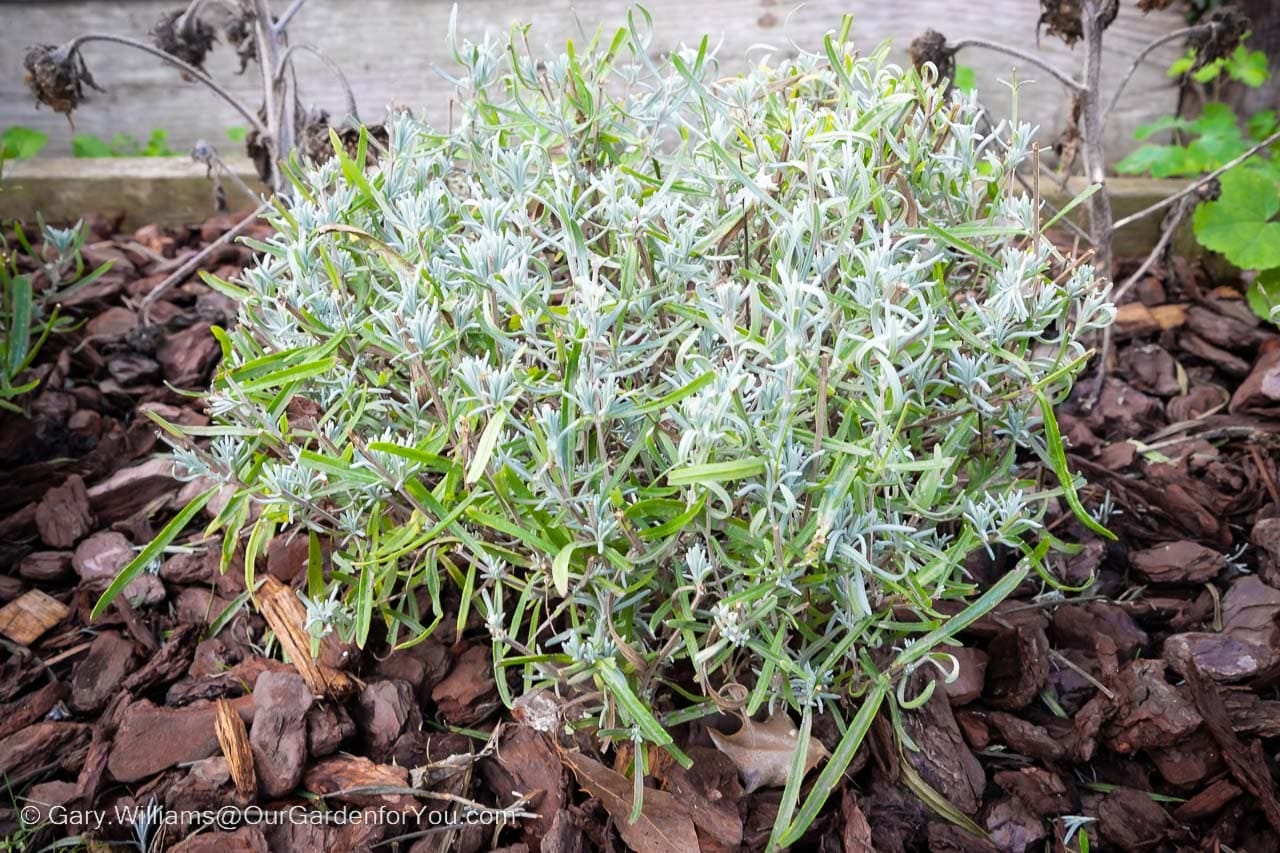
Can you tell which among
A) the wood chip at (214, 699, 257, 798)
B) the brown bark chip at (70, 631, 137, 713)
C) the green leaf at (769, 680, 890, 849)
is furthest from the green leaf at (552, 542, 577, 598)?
the brown bark chip at (70, 631, 137, 713)

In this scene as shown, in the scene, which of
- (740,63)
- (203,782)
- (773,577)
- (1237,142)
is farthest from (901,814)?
(740,63)

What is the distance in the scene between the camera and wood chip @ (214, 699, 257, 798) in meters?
1.67

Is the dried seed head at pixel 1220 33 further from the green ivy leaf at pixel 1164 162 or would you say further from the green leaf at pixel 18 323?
the green leaf at pixel 18 323

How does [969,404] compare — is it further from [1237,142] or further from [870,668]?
[1237,142]

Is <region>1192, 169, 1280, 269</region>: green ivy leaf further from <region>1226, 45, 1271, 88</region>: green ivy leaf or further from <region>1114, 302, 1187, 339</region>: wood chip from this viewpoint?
<region>1226, 45, 1271, 88</region>: green ivy leaf

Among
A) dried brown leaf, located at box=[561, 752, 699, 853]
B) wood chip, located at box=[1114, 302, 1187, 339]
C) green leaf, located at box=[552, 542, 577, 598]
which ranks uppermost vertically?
green leaf, located at box=[552, 542, 577, 598]

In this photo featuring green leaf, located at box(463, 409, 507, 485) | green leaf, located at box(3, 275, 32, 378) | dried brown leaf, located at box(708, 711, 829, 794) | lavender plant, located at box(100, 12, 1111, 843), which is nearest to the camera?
green leaf, located at box(463, 409, 507, 485)

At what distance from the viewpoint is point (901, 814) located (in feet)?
5.36

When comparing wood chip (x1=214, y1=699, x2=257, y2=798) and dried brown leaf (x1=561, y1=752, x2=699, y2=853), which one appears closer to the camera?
dried brown leaf (x1=561, y1=752, x2=699, y2=853)

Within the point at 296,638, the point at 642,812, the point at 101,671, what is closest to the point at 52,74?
the point at 101,671

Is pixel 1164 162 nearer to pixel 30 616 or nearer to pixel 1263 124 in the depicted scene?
pixel 1263 124

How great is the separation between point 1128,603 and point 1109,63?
8.16 feet

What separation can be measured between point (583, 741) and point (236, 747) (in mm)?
599

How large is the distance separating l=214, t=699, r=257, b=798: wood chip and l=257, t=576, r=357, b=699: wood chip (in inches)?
5.2
